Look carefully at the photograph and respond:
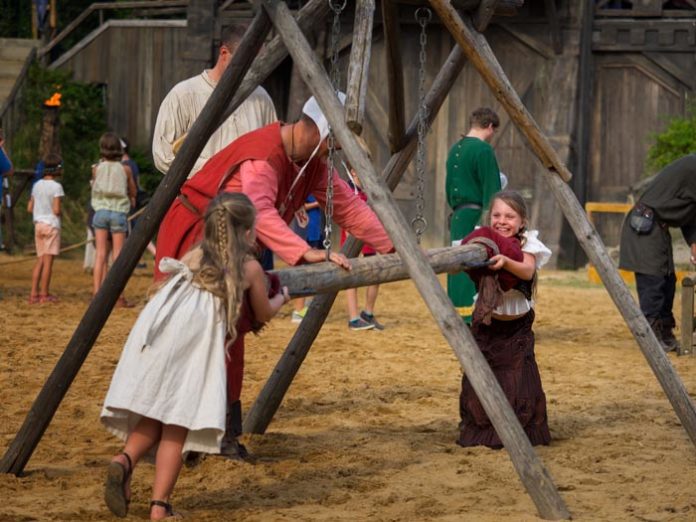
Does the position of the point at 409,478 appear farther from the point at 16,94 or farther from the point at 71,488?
the point at 16,94

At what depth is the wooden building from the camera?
16891 mm

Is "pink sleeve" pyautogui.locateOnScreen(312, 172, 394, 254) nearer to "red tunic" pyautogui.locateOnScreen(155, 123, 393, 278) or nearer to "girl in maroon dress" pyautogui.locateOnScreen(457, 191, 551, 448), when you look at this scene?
"red tunic" pyautogui.locateOnScreen(155, 123, 393, 278)

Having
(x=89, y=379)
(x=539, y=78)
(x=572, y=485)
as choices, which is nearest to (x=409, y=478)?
(x=572, y=485)

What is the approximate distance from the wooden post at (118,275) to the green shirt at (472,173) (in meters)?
3.88

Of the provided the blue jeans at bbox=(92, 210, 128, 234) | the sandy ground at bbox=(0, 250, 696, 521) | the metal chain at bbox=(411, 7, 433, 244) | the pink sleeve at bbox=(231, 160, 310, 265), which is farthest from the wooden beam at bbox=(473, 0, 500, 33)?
the blue jeans at bbox=(92, 210, 128, 234)

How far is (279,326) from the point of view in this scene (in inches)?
444

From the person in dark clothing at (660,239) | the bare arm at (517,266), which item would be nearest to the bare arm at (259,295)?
the bare arm at (517,266)

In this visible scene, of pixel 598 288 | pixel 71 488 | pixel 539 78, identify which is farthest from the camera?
pixel 539 78

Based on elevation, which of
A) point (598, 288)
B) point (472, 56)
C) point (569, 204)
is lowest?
point (598, 288)

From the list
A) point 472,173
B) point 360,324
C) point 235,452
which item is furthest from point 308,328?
point 360,324

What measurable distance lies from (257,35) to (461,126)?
39.7ft

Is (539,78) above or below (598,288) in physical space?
above

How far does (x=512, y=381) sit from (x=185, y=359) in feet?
7.21

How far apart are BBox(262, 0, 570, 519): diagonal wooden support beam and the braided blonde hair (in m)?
0.61
